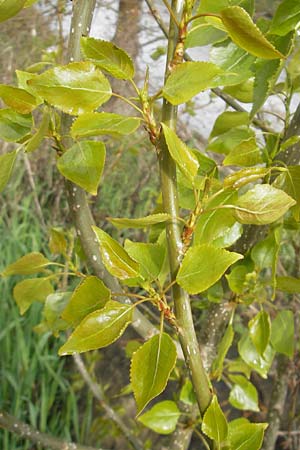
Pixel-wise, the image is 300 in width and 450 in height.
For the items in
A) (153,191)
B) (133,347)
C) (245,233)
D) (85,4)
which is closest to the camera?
(85,4)

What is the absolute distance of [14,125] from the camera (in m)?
0.48

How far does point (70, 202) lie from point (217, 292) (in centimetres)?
20

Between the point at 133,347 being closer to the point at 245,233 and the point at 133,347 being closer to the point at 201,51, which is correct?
the point at 245,233

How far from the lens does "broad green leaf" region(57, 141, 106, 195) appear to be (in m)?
0.44

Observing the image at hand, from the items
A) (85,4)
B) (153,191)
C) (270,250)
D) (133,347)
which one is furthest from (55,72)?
(153,191)

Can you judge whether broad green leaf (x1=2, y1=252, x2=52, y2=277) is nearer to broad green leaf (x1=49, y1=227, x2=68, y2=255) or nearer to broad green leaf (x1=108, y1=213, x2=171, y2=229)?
broad green leaf (x1=49, y1=227, x2=68, y2=255)

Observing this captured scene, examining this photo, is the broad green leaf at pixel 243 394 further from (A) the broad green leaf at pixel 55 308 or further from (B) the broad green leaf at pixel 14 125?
(B) the broad green leaf at pixel 14 125

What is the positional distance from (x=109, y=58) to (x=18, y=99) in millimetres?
86

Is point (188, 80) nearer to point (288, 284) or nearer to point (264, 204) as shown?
point (264, 204)

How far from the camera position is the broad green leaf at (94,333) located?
358 millimetres

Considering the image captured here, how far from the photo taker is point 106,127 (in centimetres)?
38

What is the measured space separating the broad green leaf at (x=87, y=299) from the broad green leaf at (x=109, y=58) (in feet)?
0.44

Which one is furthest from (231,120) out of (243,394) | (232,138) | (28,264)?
(243,394)

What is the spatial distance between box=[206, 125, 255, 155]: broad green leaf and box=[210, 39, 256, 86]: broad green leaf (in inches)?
5.5
